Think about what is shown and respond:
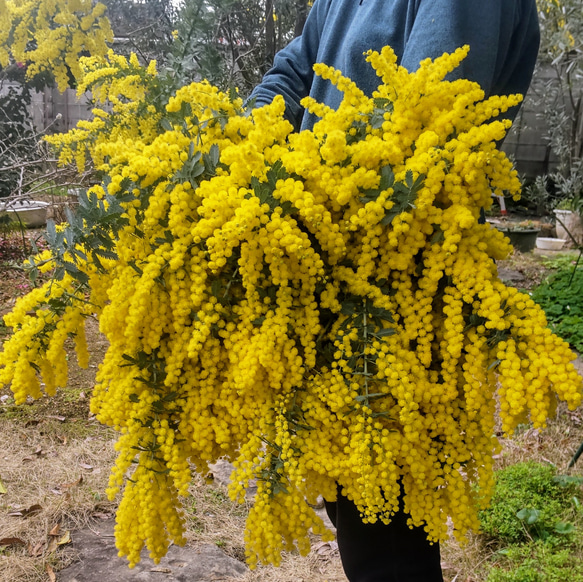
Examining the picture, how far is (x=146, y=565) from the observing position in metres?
2.37

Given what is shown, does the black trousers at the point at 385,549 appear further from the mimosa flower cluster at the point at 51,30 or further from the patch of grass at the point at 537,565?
the mimosa flower cluster at the point at 51,30

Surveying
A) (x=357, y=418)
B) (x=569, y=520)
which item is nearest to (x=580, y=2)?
(x=569, y=520)

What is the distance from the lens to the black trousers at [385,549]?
3.98 ft

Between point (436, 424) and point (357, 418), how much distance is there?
15 cm

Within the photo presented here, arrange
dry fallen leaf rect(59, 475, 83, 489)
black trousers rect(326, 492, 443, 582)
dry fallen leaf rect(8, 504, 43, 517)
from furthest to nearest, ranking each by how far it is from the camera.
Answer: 1. dry fallen leaf rect(59, 475, 83, 489)
2. dry fallen leaf rect(8, 504, 43, 517)
3. black trousers rect(326, 492, 443, 582)

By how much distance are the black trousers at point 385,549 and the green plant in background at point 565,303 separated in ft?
10.2

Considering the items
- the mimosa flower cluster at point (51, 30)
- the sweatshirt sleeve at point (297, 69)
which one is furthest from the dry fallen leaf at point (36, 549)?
the mimosa flower cluster at point (51, 30)

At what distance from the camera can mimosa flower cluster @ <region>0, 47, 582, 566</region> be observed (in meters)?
0.87

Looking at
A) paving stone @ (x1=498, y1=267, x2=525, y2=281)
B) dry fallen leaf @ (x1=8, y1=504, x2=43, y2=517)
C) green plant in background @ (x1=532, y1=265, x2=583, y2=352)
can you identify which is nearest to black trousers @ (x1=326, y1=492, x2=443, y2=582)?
dry fallen leaf @ (x1=8, y1=504, x2=43, y2=517)

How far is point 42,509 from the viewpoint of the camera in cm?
265

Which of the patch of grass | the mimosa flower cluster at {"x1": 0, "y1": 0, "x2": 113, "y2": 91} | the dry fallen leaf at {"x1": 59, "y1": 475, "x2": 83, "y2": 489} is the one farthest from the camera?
the mimosa flower cluster at {"x1": 0, "y1": 0, "x2": 113, "y2": 91}

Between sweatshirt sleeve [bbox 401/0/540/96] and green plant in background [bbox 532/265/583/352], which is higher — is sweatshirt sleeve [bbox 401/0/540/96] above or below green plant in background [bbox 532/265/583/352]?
above

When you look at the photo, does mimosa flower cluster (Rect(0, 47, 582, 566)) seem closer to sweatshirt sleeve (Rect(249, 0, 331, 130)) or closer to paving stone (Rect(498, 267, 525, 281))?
sweatshirt sleeve (Rect(249, 0, 331, 130))

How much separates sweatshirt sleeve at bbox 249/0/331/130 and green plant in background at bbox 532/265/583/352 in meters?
3.10
